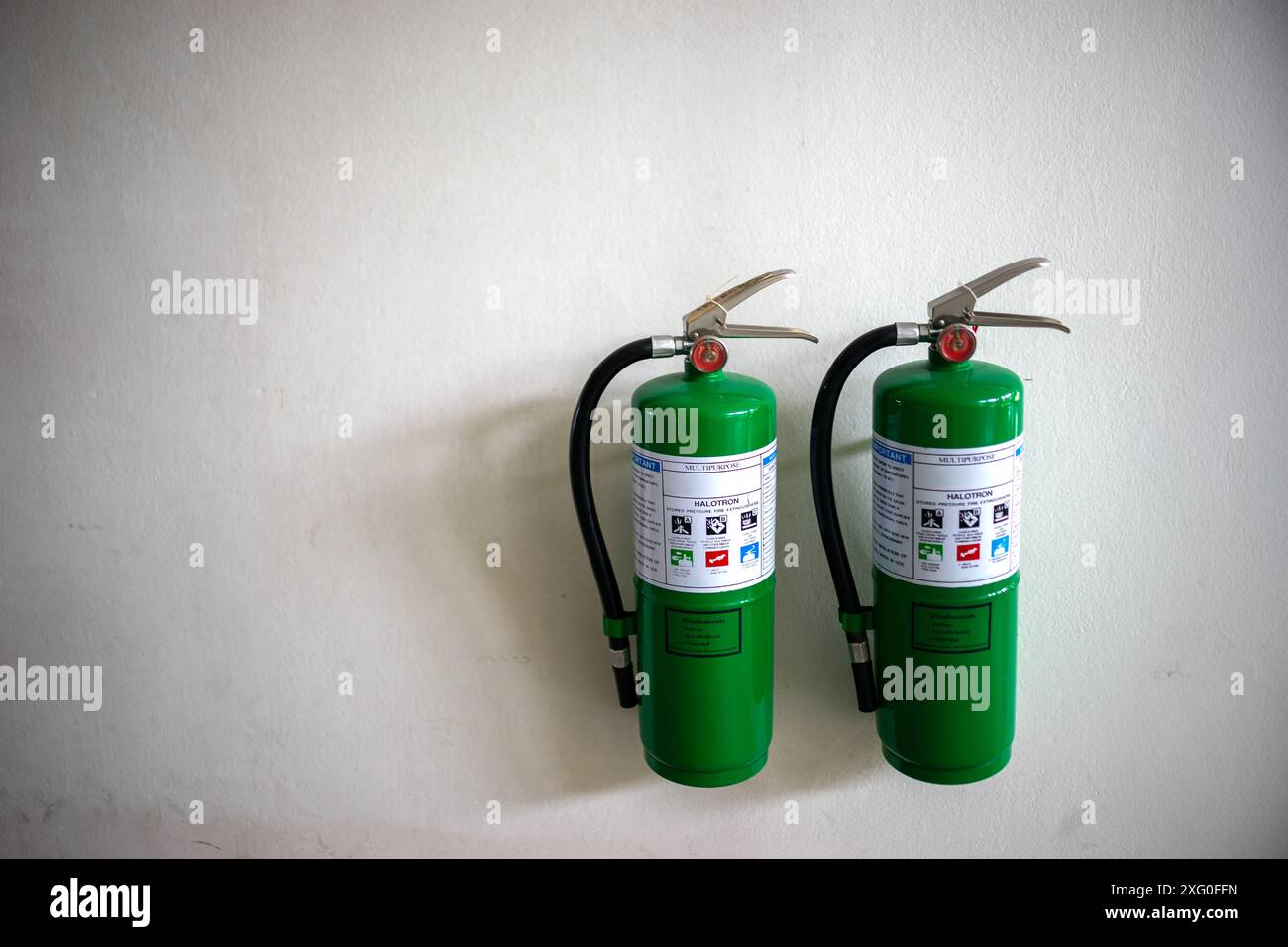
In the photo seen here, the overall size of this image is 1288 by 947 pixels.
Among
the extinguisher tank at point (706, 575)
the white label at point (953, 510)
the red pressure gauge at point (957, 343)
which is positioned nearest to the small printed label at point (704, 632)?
the extinguisher tank at point (706, 575)

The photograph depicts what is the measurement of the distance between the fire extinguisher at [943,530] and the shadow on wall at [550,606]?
5.3 inches

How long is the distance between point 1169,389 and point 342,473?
1.19 metres

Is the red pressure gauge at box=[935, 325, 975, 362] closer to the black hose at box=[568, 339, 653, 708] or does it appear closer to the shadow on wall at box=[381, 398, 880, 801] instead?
the shadow on wall at box=[381, 398, 880, 801]

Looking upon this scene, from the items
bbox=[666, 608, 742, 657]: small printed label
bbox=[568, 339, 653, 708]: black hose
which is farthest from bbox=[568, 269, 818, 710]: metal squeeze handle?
bbox=[666, 608, 742, 657]: small printed label

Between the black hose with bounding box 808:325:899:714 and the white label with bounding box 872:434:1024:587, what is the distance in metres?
0.08

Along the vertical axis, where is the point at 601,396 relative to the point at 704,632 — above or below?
above

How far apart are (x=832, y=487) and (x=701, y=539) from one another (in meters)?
0.23

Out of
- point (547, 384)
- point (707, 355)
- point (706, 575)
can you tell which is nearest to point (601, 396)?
point (547, 384)

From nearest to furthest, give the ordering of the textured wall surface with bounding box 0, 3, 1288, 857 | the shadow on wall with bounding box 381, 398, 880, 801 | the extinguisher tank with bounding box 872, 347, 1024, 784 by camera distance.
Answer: the extinguisher tank with bounding box 872, 347, 1024, 784 < the textured wall surface with bounding box 0, 3, 1288, 857 < the shadow on wall with bounding box 381, 398, 880, 801

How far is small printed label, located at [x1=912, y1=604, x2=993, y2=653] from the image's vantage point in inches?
47.6

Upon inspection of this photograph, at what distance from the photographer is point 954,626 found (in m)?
1.21

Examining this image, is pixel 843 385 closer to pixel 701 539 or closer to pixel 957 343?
pixel 957 343
